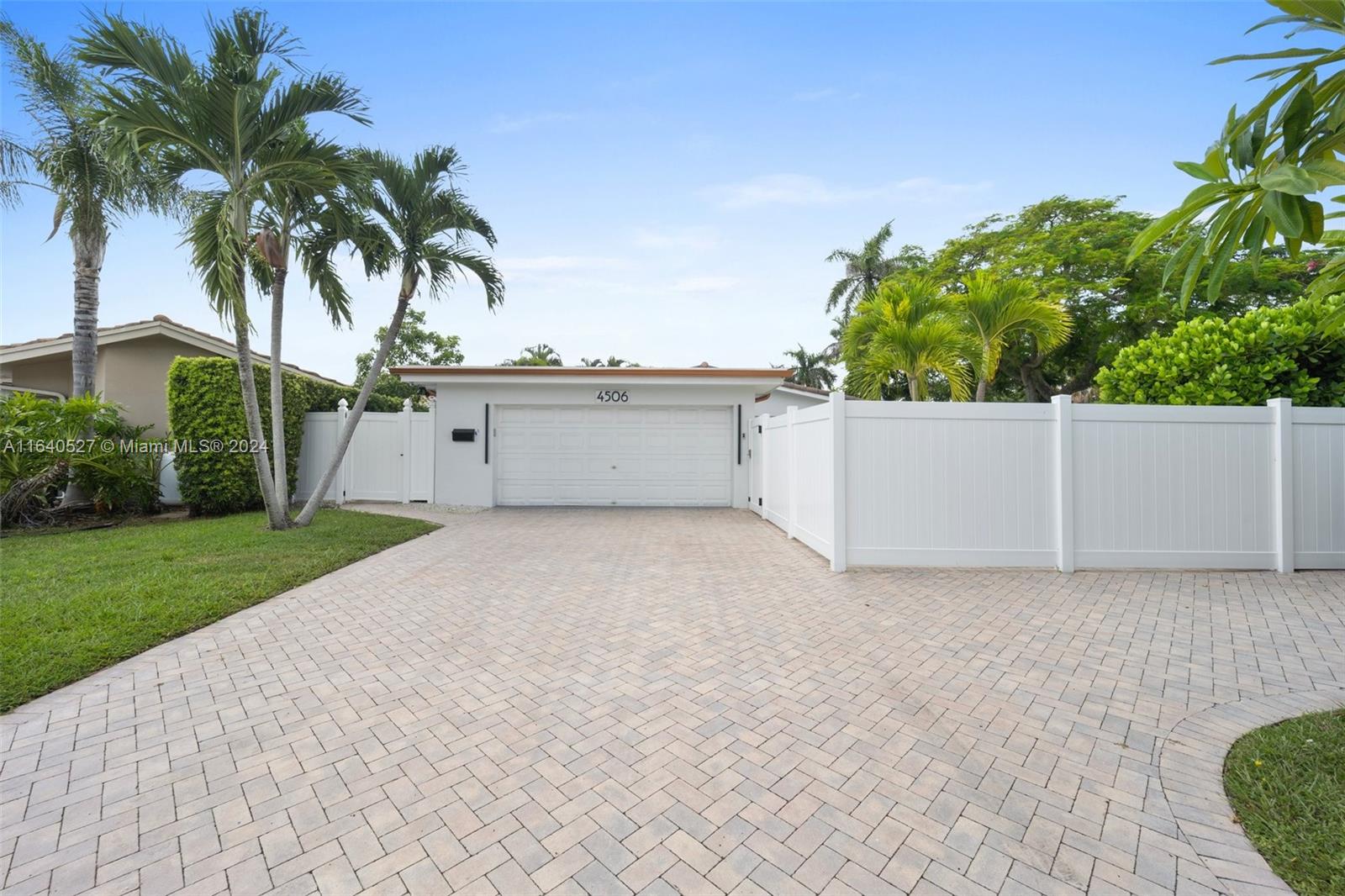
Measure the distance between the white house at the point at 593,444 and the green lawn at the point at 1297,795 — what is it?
940cm

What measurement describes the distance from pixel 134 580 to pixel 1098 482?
9.88m

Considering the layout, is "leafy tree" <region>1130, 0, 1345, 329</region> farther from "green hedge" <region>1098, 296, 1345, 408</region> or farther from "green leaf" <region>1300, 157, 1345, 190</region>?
"green hedge" <region>1098, 296, 1345, 408</region>

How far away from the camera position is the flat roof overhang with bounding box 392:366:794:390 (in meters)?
11.6

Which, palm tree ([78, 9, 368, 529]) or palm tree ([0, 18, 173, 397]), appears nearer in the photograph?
palm tree ([78, 9, 368, 529])

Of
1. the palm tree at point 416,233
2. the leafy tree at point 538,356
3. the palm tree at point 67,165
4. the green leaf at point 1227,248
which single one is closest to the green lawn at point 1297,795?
the green leaf at point 1227,248

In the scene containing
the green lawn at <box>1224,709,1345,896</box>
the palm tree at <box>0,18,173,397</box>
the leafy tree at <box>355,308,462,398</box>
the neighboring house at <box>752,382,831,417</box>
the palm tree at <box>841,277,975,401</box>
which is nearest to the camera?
the green lawn at <box>1224,709,1345,896</box>

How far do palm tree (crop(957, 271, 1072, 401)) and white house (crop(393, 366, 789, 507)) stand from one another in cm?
432

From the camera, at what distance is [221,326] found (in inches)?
283

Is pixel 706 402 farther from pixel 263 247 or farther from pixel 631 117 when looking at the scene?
pixel 263 247

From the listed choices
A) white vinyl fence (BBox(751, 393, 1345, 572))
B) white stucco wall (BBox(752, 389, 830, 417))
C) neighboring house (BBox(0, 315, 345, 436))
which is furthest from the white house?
white stucco wall (BBox(752, 389, 830, 417))

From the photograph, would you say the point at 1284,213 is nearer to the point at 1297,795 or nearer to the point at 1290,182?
the point at 1290,182

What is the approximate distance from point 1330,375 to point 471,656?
9954mm

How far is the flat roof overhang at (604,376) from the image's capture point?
11586mm

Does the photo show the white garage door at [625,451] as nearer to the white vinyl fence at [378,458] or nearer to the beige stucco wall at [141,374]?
the white vinyl fence at [378,458]
